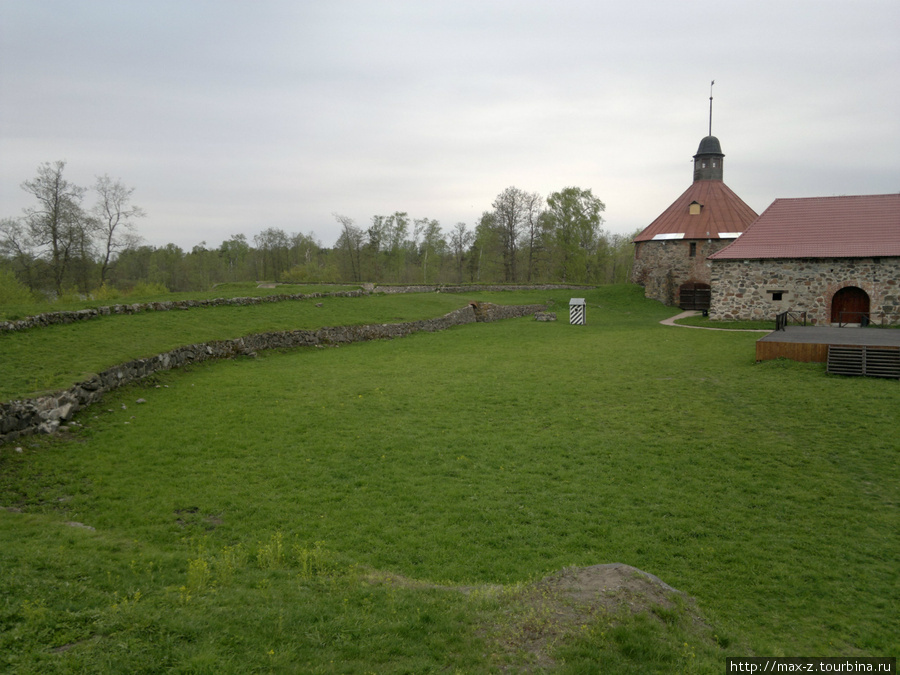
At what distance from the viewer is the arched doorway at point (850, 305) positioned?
89.4ft

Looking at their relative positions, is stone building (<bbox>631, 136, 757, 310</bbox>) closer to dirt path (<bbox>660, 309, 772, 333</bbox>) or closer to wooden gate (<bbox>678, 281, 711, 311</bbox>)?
wooden gate (<bbox>678, 281, 711, 311</bbox>)

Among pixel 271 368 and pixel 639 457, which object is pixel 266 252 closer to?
pixel 271 368

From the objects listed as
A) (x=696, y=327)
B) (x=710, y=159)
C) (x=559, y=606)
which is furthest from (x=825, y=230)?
(x=559, y=606)

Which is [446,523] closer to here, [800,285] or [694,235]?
[800,285]

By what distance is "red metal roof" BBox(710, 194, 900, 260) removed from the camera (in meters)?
27.1

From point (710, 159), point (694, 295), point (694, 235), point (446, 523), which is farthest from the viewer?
point (710, 159)

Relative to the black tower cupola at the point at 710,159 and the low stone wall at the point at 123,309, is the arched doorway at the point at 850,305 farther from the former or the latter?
the low stone wall at the point at 123,309

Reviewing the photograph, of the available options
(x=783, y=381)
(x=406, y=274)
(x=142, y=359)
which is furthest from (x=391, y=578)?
(x=406, y=274)

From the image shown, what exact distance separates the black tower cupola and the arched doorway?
706 inches

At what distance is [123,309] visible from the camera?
65.5 ft

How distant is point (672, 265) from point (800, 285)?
492 inches

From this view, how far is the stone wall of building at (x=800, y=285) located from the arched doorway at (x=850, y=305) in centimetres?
30

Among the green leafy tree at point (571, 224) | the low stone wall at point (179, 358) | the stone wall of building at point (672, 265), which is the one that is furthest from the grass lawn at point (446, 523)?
the green leafy tree at point (571, 224)

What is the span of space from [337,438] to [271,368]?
24.6 feet
